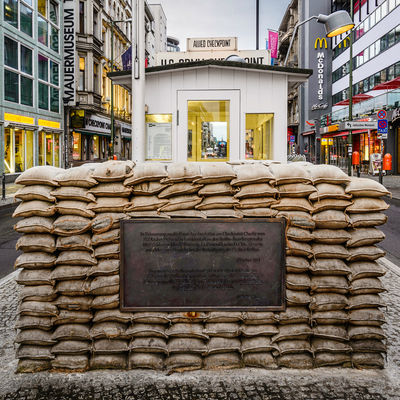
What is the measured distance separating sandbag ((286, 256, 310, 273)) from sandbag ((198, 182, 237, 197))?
0.72 m

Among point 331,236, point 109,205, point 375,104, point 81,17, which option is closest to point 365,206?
point 331,236

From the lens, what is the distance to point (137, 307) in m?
3.24

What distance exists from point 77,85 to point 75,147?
5513 mm

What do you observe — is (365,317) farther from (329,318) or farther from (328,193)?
(328,193)

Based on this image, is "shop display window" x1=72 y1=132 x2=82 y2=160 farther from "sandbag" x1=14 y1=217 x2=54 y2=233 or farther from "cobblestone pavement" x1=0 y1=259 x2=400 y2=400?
"cobblestone pavement" x1=0 y1=259 x2=400 y2=400

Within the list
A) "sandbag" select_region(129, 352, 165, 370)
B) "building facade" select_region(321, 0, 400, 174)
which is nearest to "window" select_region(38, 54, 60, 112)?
"building facade" select_region(321, 0, 400, 174)

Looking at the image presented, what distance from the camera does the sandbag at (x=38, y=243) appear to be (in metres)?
3.19

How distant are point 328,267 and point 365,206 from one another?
23.1 inches

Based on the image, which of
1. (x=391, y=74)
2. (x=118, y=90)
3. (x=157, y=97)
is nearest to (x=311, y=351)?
(x=157, y=97)

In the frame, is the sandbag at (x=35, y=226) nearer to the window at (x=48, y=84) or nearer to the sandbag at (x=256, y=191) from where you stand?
the sandbag at (x=256, y=191)

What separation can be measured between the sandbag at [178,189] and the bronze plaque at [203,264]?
22cm

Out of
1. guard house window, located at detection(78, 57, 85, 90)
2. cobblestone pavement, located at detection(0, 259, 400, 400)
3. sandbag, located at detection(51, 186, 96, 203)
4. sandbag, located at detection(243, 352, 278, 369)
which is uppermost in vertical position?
guard house window, located at detection(78, 57, 85, 90)

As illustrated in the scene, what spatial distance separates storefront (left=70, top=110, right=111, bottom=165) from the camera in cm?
3255

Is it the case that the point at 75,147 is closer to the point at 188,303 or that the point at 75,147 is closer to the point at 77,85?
the point at 77,85
